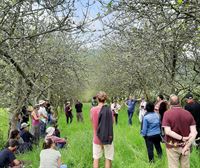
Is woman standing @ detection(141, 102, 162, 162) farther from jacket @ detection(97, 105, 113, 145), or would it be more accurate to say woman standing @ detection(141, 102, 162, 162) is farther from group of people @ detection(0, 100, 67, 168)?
group of people @ detection(0, 100, 67, 168)

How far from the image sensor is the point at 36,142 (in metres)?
14.4

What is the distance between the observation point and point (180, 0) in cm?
533

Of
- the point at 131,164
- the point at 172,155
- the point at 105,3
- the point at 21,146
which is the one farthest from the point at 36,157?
the point at 105,3

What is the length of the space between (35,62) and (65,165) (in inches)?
172

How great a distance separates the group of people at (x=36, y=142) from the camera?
327 inches

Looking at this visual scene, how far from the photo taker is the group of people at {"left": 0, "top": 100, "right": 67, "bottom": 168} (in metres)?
8.31

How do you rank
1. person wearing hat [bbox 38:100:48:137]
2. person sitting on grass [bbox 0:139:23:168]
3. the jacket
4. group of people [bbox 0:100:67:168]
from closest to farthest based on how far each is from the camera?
1. the jacket
2. group of people [bbox 0:100:67:168]
3. person sitting on grass [bbox 0:139:23:168]
4. person wearing hat [bbox 38:100:48:137]

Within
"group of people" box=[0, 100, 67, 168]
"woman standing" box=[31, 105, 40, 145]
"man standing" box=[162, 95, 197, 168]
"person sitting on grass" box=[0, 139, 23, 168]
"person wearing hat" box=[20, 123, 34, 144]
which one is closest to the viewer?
"man standing" box=[162, 95, 197, 168]

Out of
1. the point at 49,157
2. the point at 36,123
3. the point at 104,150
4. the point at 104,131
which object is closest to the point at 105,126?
the point at 104,131

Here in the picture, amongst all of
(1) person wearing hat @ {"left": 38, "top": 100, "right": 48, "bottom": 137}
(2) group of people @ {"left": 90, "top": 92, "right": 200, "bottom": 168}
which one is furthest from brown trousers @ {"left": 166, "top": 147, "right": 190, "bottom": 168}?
(1) person wearing hat @ {"left": 38, "top": 100, "right": 48, "bottom": 137}

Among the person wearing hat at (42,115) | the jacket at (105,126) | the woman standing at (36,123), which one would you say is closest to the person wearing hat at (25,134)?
the woman standing at (36,123)

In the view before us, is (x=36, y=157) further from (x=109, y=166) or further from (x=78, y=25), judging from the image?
(x=78, y=25)

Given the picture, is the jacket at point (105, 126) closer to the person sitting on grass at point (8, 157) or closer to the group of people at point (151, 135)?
the group of people at point (151, 135)

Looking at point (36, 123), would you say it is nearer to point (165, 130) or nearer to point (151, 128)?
point (151, 128)
